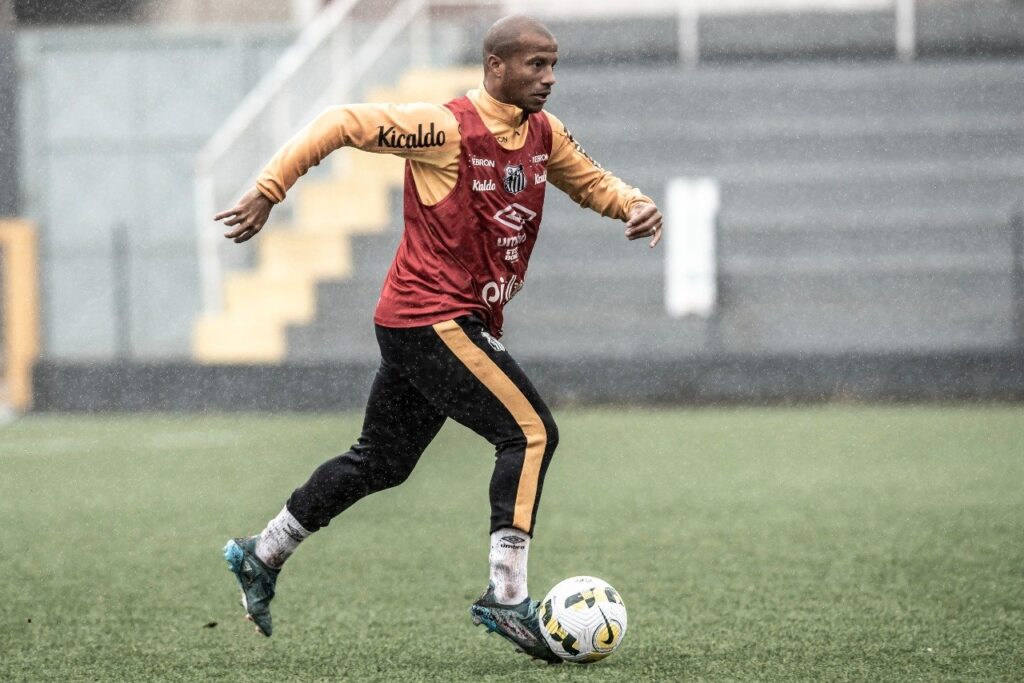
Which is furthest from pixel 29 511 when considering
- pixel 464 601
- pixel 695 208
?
pixel 695 208

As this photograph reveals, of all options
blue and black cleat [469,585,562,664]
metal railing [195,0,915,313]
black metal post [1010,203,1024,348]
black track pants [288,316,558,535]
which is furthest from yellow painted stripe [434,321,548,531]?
metal railing [195,0,915,313]

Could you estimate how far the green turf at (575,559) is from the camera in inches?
178

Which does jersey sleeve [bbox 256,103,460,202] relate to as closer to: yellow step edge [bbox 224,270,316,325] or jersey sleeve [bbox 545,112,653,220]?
jersey sleeve [bbox 545,112,653,220]

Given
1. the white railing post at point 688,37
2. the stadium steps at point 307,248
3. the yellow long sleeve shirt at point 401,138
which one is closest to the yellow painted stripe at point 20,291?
the stadium steps at point 307,248

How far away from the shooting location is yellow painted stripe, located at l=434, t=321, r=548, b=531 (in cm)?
453

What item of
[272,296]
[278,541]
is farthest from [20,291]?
[278,541]

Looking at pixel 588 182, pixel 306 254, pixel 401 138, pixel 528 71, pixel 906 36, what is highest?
pixel 906 36

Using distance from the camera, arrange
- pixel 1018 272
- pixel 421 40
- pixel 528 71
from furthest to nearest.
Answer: pixel 421 40 < pixel 1018 272 < pixel 528 71

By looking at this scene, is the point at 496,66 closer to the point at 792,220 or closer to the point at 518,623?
the point at 518,623

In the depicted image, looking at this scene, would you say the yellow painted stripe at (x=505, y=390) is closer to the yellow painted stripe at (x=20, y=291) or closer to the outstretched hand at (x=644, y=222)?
the outstretched hand at (x=644, y=222)

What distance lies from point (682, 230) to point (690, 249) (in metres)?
0.22

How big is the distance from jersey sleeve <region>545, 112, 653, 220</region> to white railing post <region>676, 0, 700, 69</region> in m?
13.3

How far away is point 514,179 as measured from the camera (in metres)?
4.66

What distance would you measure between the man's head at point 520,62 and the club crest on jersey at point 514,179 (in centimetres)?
17
